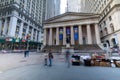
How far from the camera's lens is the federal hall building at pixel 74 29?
31270mm

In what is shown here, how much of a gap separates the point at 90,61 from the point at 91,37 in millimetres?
25658

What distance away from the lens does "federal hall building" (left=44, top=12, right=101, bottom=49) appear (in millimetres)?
31270

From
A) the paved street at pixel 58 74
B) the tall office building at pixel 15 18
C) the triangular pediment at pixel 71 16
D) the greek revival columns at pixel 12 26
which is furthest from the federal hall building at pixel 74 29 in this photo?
the paved street at pixel 58 74

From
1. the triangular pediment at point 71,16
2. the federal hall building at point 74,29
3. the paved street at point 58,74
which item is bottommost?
the paved street at point 58,74

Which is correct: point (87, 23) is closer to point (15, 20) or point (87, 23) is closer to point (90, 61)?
point (90, 61)

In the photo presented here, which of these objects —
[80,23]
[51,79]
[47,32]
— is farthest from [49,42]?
[51,79]

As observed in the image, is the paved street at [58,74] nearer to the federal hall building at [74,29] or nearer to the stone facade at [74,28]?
the federal hall building at [74,29]

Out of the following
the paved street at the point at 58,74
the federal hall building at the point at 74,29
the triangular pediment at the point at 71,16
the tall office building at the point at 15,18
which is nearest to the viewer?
the paved street at the point at 58,74

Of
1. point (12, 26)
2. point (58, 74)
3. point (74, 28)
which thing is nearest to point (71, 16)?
point (74, 28)

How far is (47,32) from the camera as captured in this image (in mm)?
38094

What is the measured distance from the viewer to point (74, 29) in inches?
1272

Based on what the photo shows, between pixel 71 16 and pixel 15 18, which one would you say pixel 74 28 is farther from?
pixel 15 18

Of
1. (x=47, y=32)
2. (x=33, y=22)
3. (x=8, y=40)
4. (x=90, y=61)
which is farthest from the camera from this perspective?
(x=33, y=22)

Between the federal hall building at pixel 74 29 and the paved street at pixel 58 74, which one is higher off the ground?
the federal hall building at pixel 74 29
